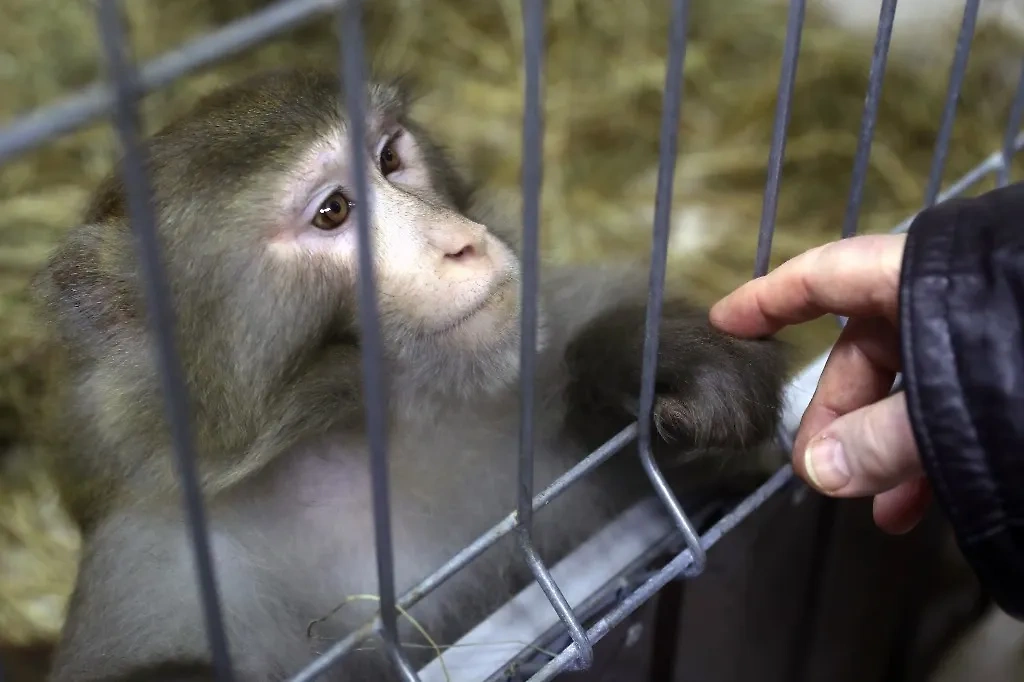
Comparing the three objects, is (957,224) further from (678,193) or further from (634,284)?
(678,193)

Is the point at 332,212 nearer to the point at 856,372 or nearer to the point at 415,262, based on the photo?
the point at 415,262

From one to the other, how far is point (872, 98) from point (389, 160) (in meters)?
0.52

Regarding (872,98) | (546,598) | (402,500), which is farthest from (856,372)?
(402,500)

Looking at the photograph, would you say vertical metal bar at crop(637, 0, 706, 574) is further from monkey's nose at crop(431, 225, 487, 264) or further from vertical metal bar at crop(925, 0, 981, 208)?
vertical metal bar at crop(925, 0, 981, 208)

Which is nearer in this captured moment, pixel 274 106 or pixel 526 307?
pixel 526 307

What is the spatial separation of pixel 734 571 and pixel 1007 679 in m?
0.63

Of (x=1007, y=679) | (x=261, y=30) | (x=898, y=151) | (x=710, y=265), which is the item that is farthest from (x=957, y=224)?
(x=898, y=151)

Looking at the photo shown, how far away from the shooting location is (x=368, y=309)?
665 mm

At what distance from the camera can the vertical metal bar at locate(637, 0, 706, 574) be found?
0.81m

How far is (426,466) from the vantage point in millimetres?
1226

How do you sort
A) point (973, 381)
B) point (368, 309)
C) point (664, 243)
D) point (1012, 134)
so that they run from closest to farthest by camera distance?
point (368, 309)
point (973, 381)
point (664, 243)
point (1012, 134)

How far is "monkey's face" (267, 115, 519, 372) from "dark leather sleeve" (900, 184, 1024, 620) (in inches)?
15.6

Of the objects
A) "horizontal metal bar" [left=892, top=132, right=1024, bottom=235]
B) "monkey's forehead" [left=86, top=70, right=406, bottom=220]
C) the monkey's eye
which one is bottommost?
"horizontal metal bar" [left=892, top=132, right=1024, bottom=235]

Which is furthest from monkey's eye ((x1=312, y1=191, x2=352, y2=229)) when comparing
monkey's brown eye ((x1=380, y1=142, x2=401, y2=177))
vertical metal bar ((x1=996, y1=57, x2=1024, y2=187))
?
vertical metal bar ((x1=996, y1=57, x2=1024, y2=187))
